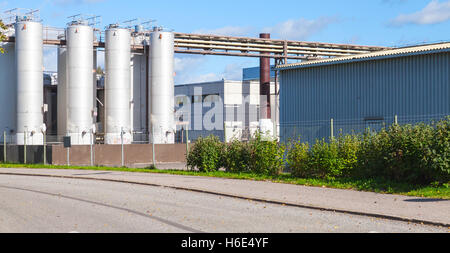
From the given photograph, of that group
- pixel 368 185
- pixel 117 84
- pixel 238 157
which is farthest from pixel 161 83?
pixel 368 185

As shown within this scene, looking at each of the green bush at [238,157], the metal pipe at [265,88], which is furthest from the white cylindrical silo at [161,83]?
the green bush at [238,157]

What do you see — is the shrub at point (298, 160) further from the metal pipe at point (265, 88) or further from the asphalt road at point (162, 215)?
the metal pipe at point (265, 88)

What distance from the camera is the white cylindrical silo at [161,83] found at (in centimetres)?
4719

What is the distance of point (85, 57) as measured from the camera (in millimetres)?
45344

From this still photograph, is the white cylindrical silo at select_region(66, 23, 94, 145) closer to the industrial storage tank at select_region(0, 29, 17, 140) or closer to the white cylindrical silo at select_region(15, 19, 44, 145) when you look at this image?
the white cylindrical silo at select_region(15, 19, 44, 145)

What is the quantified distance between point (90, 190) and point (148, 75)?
30.3 meters

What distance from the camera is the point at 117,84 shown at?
46156mm

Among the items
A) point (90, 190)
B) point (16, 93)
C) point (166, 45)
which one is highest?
point (166, 45)

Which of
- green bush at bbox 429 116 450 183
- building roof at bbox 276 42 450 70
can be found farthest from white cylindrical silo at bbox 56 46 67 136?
green bush at bbox 429 116 450 183

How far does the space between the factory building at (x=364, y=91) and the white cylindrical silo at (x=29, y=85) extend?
70.3 feet

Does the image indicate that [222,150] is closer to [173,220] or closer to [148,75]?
[173,220]

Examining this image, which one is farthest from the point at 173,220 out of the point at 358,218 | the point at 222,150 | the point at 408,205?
the point at 222,150

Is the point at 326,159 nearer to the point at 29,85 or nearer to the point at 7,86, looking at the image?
the point at 29,85

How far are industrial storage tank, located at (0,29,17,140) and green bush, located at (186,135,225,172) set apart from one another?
24108 mm
